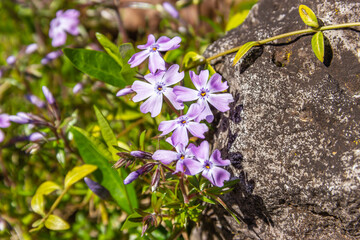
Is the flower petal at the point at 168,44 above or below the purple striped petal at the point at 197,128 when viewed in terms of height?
above

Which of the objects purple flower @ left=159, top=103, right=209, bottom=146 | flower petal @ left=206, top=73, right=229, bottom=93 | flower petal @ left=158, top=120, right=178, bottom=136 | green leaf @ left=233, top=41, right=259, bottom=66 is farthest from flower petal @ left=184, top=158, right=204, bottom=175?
green leaf @ left=233, top=41, right=259, bottom=66

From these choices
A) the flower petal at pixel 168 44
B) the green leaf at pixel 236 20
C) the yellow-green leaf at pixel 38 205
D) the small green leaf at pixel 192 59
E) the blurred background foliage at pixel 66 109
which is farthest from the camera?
the green leaf at pixel 236 20

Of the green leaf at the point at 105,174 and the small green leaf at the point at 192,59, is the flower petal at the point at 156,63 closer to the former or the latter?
the small green leaf at the point at 192,59

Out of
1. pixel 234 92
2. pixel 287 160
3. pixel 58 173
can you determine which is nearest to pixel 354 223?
pixel 287 160

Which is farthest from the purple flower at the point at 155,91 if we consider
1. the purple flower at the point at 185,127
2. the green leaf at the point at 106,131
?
the green leaf at the point at 106,131

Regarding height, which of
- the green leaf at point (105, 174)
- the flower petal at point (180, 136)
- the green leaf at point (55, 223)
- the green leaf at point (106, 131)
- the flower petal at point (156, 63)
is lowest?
the green leaf at point (55, 223)

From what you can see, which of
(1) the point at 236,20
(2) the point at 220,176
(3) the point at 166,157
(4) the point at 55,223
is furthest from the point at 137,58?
(1) the point at 236,20

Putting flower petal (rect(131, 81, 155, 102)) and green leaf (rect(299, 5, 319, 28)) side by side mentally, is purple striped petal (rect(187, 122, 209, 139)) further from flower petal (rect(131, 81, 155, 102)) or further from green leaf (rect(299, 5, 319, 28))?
green leaf (rect(299, 5, 319, 28))
